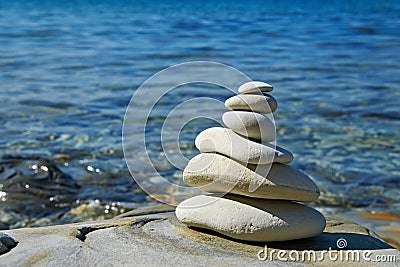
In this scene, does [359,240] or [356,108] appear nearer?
[359,240]

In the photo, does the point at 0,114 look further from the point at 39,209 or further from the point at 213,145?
the point at 213,145

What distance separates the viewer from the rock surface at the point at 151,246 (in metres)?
2.80

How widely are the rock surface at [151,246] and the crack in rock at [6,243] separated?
24 millimetres

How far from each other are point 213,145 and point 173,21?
2047cm

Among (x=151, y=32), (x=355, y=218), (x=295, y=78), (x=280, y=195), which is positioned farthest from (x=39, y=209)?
(x=151, y=32)

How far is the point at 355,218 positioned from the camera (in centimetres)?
554

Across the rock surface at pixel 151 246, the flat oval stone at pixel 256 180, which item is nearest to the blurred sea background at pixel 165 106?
the rock surface at pixel 151 246

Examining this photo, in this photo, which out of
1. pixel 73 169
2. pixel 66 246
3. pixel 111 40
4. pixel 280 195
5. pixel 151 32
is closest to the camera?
pixel 66 246

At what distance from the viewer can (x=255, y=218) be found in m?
3.09

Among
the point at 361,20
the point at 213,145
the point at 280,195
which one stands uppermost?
the point at 213,145

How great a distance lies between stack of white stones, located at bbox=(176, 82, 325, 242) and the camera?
3.10m

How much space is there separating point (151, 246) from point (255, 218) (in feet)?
1.60

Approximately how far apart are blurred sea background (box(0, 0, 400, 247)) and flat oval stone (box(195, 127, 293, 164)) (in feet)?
7.33

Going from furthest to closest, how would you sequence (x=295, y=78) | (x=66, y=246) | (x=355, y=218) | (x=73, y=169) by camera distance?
(x=295, y=78)
(x=73, y=169)
(x=355, y=218)
(x=66, y=246)
